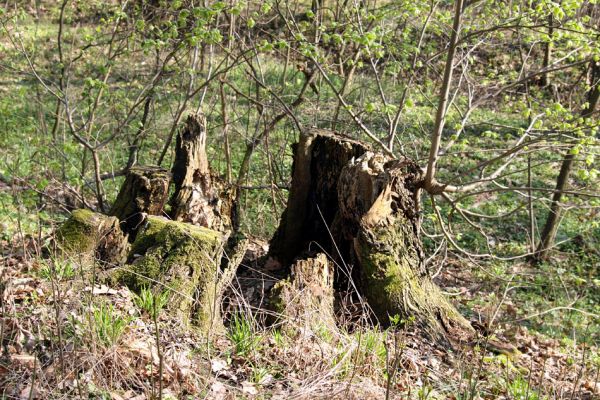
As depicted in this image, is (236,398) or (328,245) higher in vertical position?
(328,245)

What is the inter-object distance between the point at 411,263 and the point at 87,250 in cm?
266

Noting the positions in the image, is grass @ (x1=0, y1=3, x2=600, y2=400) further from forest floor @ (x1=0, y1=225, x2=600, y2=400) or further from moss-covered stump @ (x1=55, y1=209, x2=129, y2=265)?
moss-covered stump @ (x1=55, y1=209, x2=129, y2=265)

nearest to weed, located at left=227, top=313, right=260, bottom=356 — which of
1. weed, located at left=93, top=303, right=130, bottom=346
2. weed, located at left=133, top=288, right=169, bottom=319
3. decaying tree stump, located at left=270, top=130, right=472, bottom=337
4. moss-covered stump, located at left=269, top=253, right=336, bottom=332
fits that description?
moss-covered stump, located at left=269, top=253, right=336, bottom=332

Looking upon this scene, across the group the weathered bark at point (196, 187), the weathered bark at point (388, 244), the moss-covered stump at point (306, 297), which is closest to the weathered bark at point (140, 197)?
the weathered bark at point (196, 187)

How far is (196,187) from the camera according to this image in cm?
636

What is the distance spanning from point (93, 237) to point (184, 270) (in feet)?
3.31

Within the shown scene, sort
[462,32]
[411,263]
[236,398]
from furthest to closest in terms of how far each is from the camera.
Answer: [462,32] < [411,263] < [236,398]

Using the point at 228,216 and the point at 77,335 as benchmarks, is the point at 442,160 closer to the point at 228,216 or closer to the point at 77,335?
the point at 228,216

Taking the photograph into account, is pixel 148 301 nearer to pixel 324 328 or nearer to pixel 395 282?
pixel 324 328

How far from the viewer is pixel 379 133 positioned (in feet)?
34.8

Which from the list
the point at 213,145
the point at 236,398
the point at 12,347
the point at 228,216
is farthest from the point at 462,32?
the point at 12,347

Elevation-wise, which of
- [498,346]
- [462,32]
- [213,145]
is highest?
[462,32]

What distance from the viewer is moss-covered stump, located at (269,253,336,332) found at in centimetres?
453

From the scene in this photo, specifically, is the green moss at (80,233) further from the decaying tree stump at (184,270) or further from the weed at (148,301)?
the weed at (148,301)
